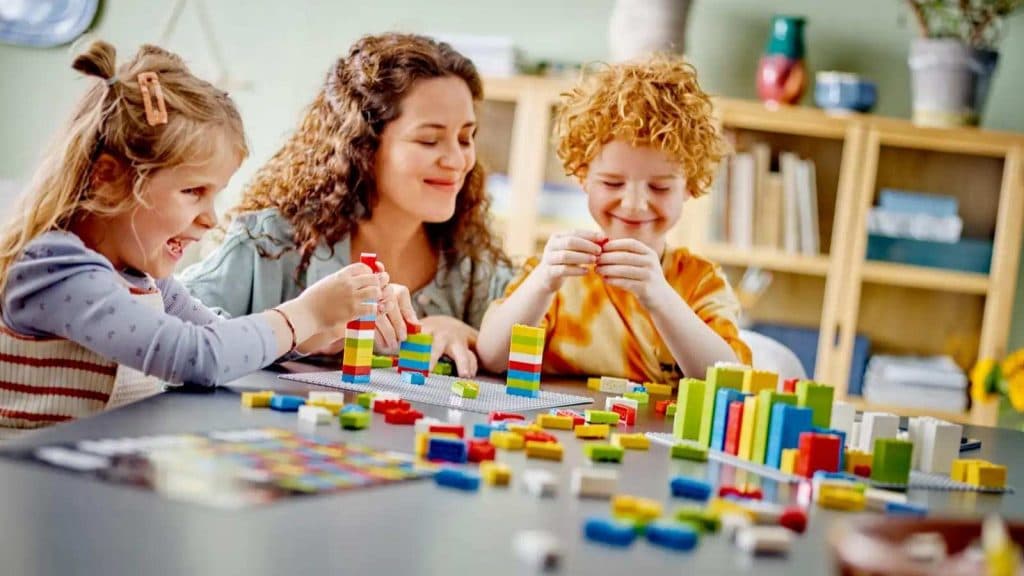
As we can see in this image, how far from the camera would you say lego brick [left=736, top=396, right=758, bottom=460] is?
127 cm

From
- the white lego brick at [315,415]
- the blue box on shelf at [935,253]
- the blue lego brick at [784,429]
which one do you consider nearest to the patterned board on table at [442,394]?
the white lego brick at [315,415]

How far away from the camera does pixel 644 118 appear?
2061mm

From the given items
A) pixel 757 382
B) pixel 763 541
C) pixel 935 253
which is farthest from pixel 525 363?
pixel 935 253

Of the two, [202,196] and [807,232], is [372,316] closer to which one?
[202,196]

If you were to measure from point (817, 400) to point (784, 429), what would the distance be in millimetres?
98

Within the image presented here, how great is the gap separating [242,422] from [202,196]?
1.39 feet

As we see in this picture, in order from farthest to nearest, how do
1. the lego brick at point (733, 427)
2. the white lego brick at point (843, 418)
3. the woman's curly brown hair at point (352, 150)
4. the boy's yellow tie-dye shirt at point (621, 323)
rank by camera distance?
the woman's curly brown hair at point (352, 150) < the boy's yellow tie-dye shirt at point (621, 323) < the white lego brick at point (843, 418) < the lego brick at point (733, 427)

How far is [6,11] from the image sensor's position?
14.4 feet

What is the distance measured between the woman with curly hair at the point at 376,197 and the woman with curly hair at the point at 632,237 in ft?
0.53

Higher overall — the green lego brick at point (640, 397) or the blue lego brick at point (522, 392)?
the green lego brick at point (640, 397)

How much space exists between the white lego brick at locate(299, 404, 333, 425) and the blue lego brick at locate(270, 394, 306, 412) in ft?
0.13

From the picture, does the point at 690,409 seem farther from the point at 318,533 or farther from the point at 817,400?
the point at 318,533

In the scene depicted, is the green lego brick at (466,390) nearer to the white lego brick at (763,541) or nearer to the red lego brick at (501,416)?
the red lego brick at (501,416)

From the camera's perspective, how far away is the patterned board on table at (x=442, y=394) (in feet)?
4.89
